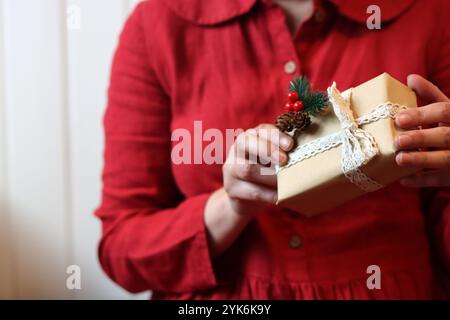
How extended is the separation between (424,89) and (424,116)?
0.15 ft

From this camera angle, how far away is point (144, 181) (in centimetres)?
58

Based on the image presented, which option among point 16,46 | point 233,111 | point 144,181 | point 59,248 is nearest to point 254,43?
point 233,111

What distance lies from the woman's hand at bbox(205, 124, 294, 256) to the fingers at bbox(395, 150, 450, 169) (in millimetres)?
88

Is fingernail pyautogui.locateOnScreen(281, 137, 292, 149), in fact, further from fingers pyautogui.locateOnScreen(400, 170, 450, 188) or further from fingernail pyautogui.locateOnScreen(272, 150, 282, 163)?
fingers pyautogui.locateOnScreen(400, 170, 450, 188)

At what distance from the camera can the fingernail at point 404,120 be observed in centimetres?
37

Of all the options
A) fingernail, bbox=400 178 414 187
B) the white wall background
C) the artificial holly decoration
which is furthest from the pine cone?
the white wall background

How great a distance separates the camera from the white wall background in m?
0.71

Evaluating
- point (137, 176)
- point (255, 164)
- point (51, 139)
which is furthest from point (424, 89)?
point (51, 139)

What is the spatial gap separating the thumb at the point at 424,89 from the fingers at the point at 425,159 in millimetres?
51

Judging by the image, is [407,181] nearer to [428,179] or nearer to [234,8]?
[428,179]

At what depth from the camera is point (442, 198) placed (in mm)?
536
